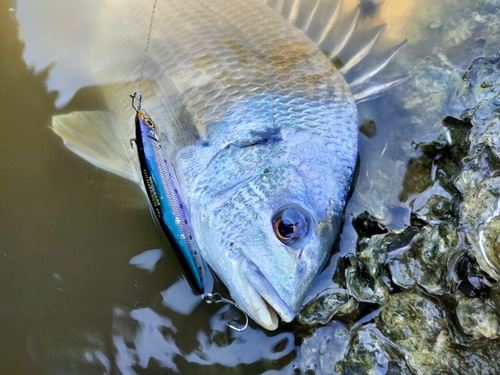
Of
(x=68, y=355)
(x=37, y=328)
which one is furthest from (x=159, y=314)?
(x=37, y=328)

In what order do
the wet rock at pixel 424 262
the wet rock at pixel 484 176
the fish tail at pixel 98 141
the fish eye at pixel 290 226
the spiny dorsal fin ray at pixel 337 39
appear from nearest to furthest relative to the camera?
the wet rock at pixel 484 176, the wet rock at pixel 424 262, the fish eye at pixel 290 226, the fish tail at pixel 98 141, the spiny dorsal fin ray at pixel 337 39

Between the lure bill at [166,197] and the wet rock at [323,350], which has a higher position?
the lure bill at [166,197]

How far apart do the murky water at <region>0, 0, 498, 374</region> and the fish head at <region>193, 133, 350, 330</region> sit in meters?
0.30

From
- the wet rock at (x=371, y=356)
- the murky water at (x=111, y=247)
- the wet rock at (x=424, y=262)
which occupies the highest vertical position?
the wet rock at (x=424, y=262)

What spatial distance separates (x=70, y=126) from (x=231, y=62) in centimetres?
108

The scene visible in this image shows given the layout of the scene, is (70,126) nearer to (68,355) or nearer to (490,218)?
(68,355)

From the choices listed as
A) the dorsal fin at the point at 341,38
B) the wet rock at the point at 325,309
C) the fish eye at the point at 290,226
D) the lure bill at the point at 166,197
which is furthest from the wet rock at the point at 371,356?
the dorsal fin at the point at 341,38

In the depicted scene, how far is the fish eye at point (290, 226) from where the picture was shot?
6.38ft

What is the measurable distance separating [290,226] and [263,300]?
36 centimetres

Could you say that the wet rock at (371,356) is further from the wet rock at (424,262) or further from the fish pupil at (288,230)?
the fish pupil at (288,230)

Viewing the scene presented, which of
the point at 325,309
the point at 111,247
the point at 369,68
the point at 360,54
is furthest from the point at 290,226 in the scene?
the point at 360,54

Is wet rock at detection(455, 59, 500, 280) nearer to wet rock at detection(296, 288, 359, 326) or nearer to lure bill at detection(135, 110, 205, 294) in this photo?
wet rock at detection(296, 288, 359, 326)

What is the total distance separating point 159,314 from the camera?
7.30 ft

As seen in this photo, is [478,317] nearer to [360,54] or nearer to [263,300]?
[263,300]
